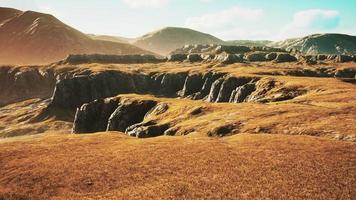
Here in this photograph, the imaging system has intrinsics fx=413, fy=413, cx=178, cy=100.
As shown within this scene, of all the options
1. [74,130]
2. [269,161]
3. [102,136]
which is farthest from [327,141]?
[74,130]

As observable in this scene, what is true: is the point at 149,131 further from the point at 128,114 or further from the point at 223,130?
the point at 128,114

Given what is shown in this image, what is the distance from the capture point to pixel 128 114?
14950 cm

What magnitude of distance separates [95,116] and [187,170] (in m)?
117

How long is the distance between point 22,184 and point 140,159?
19804 mm

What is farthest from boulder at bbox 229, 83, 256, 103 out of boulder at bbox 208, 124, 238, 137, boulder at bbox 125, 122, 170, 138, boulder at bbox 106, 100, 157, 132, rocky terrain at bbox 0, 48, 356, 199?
boulder at bbox 208, 124, 238, 137

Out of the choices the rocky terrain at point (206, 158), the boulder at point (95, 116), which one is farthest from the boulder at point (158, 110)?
the boulder at point (95, 116)

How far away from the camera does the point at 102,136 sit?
100 meters

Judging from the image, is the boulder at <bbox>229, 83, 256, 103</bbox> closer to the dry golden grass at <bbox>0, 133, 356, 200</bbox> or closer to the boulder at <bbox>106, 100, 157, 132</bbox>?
the boulder at <bbox>106, 100, 157, 132</bbox>

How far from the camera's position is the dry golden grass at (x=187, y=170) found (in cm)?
5634

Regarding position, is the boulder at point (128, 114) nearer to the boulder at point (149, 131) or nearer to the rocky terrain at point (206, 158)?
the rocky terrain at point (206, 158)

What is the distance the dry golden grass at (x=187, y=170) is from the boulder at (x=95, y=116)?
83672 mm

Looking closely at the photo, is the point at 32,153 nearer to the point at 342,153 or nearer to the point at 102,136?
the point at 102,136

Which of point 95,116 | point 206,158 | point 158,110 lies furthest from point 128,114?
A: point 206,158

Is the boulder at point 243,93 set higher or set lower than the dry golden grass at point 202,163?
lower
